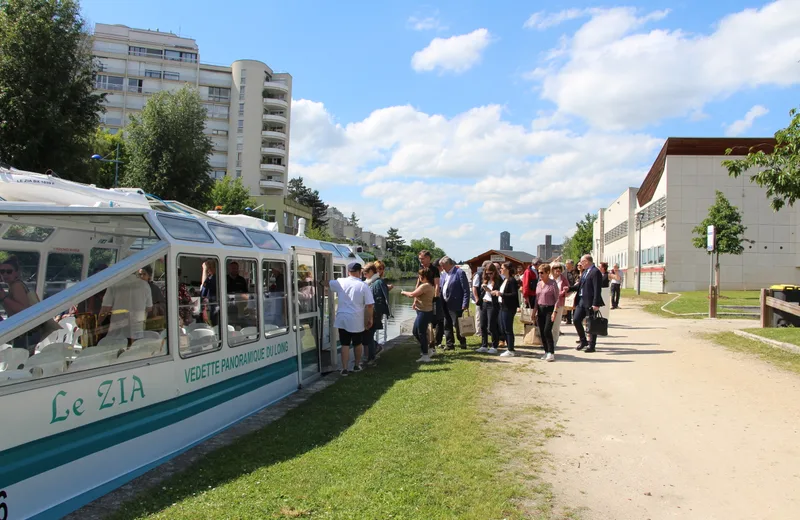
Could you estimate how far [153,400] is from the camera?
5.15m

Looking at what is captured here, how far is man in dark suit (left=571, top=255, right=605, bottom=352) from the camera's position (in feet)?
36.1

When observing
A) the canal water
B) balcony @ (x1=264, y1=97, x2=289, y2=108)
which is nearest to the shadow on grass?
the canal water

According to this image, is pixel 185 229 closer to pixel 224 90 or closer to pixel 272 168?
pixel 272 168

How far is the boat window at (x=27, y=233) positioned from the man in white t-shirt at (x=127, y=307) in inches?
81.5

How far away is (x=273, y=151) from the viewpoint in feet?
256

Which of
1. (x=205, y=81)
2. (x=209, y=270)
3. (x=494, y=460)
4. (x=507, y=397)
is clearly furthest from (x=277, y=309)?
(x=205, y=81)

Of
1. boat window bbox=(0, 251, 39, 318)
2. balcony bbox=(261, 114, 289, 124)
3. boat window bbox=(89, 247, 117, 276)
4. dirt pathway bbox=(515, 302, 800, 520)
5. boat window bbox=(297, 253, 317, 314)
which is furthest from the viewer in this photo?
balcony bbox=(261, 114, 289, 124)

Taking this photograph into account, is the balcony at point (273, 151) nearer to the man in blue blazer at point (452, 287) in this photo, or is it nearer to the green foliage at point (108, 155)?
the green foliage at point (108, 155)

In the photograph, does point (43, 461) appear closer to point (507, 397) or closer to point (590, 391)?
point (507, 397)

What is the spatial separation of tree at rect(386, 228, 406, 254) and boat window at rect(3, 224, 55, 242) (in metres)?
172

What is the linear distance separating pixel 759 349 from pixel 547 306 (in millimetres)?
4396

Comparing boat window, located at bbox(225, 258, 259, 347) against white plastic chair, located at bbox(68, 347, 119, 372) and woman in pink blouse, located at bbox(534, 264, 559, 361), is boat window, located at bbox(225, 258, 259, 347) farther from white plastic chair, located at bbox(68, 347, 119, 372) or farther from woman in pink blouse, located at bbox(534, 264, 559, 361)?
woman in pink blouse, located at bbox(534, 264, 559, 361)

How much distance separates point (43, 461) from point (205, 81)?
8162 centimetres

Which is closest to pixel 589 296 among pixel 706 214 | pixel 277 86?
pixel 706 214
